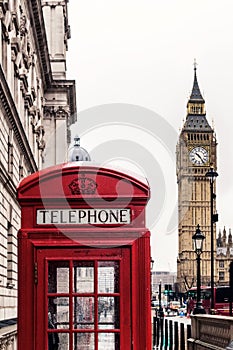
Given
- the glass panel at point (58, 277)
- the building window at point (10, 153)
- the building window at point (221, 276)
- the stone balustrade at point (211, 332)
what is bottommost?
the building window at point (221, 276)

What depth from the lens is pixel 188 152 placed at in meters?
175

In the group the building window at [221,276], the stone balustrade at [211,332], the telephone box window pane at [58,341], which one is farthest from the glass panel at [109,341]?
the building window at [221,276]

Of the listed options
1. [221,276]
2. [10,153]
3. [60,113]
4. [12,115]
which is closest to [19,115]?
[10,153]

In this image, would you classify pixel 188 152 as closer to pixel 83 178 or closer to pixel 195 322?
pixel 195 322

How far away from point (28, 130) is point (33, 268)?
100 ft

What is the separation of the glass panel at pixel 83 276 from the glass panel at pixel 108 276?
0.22ft

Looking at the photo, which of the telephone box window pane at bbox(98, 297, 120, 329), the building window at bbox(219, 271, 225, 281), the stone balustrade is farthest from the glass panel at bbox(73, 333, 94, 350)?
the building window at bbox(219, 271, 225, 281)

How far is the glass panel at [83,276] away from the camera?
7922 mm

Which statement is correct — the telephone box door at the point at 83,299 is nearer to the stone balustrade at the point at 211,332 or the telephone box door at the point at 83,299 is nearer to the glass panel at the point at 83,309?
the glass panel at the point at 83,309

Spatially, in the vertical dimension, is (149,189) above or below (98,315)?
above

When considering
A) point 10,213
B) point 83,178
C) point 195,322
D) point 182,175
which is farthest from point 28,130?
point 182,175

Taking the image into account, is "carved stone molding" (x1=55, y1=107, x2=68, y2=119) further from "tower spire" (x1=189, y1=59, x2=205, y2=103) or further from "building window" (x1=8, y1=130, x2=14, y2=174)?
"tower spire" (x1=189, y1=59, x2=205, y2=103)

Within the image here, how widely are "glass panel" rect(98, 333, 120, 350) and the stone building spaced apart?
10.4m

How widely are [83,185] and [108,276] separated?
30.7 inches
